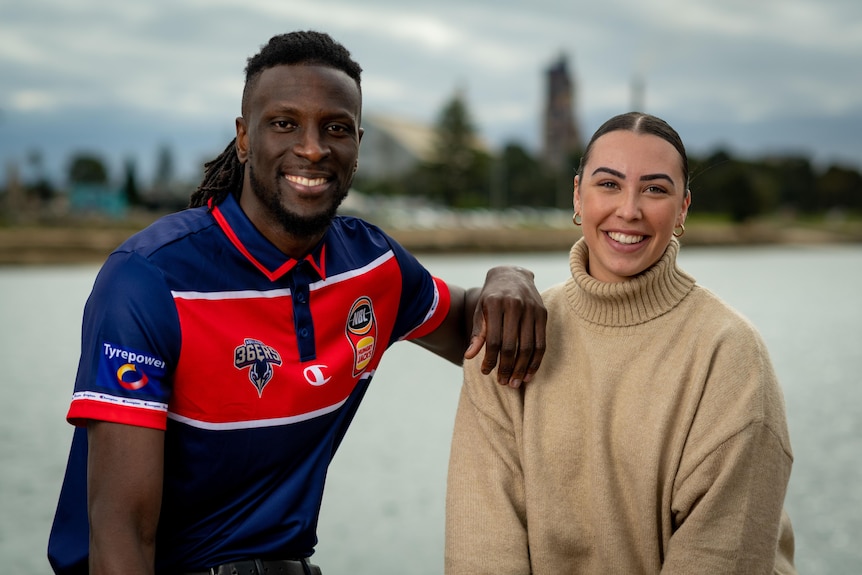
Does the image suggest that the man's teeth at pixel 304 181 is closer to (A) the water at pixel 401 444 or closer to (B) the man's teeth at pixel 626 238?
(B) the man's teeth at pixel 626 238

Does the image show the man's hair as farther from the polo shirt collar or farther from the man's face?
the polo shirt collar

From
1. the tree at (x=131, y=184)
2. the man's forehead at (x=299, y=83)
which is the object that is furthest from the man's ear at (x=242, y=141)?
the tree at (x=131, y=184)

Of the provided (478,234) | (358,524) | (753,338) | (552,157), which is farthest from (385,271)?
(552,157)

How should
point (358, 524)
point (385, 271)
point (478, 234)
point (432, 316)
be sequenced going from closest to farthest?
point (385, 271)
point (432, 316)
point (358, 524)
point (478, 234)

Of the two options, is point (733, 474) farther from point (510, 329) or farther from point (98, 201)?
point (98, 201)

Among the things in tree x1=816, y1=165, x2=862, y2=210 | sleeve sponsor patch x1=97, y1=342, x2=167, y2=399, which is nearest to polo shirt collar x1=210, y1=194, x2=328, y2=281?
sleeve sponsor patch x1=97, y1=342, x2=167, y2=399

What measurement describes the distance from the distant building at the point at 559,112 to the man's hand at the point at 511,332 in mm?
107251

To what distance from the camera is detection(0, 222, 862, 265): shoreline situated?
33719mm

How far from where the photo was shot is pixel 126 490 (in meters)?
2.45

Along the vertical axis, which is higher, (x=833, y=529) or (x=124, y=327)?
(x=124, y=327)

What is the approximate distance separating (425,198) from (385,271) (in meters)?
60.5

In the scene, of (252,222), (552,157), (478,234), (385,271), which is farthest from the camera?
(552,157)

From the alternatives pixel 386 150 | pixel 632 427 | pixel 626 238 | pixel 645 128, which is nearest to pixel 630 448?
pixel 632 427

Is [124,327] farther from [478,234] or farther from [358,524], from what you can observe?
[478,234]
